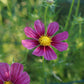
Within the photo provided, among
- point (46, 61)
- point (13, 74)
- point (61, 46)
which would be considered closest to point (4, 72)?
point (13, 74)

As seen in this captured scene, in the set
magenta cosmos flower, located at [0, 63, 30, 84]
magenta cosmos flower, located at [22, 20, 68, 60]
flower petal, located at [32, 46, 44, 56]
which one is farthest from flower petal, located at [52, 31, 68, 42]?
magenta cosmos flower, located at [0, 63, 30, 84]

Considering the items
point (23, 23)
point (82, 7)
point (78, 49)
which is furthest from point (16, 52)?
point (82, 7)

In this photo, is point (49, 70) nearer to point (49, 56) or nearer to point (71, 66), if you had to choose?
point (71, 66)

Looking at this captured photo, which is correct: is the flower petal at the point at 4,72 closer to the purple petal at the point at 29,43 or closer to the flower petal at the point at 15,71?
the flower petal at the point at 15,71

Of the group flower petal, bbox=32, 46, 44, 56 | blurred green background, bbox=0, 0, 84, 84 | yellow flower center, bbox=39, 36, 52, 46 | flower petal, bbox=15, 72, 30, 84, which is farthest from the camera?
blurred green background, bbox=0, 0, 84, 84

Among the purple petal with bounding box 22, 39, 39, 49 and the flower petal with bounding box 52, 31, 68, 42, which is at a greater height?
the flower petal with bounding box 52, 31, 68, 42

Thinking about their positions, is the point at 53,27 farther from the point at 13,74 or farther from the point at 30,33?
the point at 13,74

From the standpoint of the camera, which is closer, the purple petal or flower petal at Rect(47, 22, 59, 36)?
the purple petal

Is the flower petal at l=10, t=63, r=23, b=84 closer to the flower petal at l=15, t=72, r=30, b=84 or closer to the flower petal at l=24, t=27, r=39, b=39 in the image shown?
the flower petal at l=15, t=72, r=30, b=84
